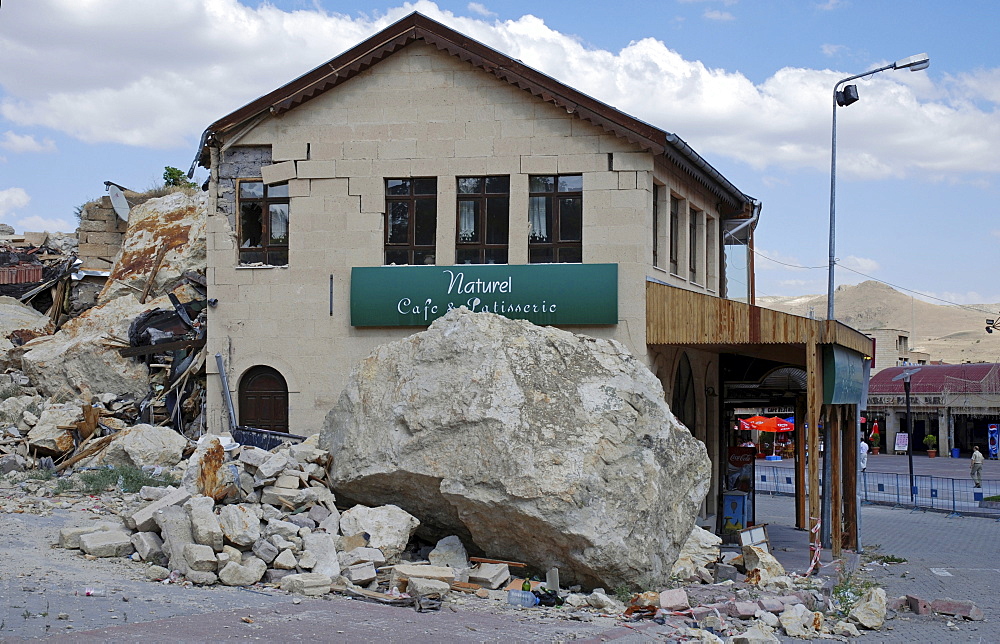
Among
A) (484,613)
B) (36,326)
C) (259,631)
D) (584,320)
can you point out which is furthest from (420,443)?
(36,326)

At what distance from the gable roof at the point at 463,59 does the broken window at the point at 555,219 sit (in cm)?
130

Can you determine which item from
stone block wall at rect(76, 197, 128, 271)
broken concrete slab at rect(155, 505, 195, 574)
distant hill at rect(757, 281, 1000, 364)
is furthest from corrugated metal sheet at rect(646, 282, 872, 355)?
distant hill at rect(757, 281, 1000, 364)

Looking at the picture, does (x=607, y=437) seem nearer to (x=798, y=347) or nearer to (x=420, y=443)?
(x=420, y=443)

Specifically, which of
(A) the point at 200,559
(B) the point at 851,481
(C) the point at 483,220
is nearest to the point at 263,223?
(C) the point at 483,220

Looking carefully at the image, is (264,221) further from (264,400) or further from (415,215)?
(264,400)

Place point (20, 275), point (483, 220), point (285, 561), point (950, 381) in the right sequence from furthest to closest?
point (950, 381)
point (20, 275)
point (483, 220)
point (285, 561)

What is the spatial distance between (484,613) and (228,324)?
10745 mm

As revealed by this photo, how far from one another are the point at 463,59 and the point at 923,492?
22825 millimetres

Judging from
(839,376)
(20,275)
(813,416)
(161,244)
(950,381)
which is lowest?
(813,416)

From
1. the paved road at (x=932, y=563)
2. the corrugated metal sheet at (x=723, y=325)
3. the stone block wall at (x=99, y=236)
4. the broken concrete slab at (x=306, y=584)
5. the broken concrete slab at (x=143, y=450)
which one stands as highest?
the stone block wall at (x=99, y=236)

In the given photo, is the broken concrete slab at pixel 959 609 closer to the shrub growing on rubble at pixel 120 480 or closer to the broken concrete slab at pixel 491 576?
the broken concrete slab at pixel 491 576

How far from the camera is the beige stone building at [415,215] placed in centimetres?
1830

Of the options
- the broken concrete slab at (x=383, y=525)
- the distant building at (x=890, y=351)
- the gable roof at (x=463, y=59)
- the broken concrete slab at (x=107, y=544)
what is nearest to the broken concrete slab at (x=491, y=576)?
the broken concrete slab at (x=383, y=525)

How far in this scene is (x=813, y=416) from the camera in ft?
50.4
